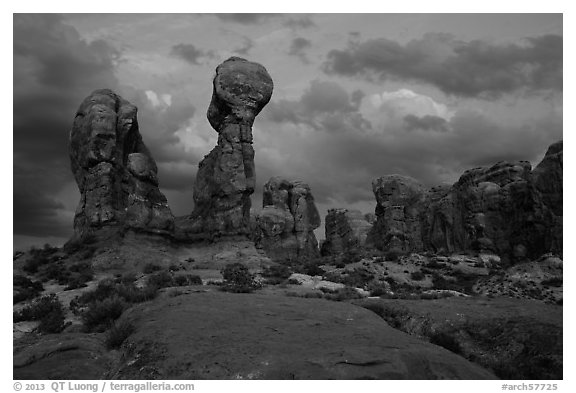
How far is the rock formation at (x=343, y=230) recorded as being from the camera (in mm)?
101750

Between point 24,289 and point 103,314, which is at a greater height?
point 103,314

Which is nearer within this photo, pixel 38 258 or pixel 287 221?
pixel 38 258

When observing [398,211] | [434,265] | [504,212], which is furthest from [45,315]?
[398,211]

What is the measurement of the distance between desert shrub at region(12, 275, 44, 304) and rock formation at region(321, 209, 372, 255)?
77023 mm

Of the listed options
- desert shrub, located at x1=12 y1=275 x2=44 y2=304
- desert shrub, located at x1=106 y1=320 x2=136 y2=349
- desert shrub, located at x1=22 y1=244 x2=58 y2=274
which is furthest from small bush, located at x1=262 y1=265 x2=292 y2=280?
desert shrub, located at x1=106 y1=320 x2=136 y2=349

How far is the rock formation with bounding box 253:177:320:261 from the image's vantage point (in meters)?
95.5

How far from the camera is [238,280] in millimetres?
28812

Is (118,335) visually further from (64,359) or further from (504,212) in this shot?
(504,212)

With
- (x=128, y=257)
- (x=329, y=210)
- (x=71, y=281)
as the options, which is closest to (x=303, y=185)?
(x=329, y=210)

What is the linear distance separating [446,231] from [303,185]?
48.1 meters

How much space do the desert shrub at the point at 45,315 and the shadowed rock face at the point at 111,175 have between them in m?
24.0

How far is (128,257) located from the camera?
4091 centimetres

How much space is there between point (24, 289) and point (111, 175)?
1979 centimetres

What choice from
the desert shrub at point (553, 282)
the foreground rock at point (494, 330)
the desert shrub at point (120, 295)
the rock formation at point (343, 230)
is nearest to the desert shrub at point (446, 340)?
the foreground rock at point (494, 330)
